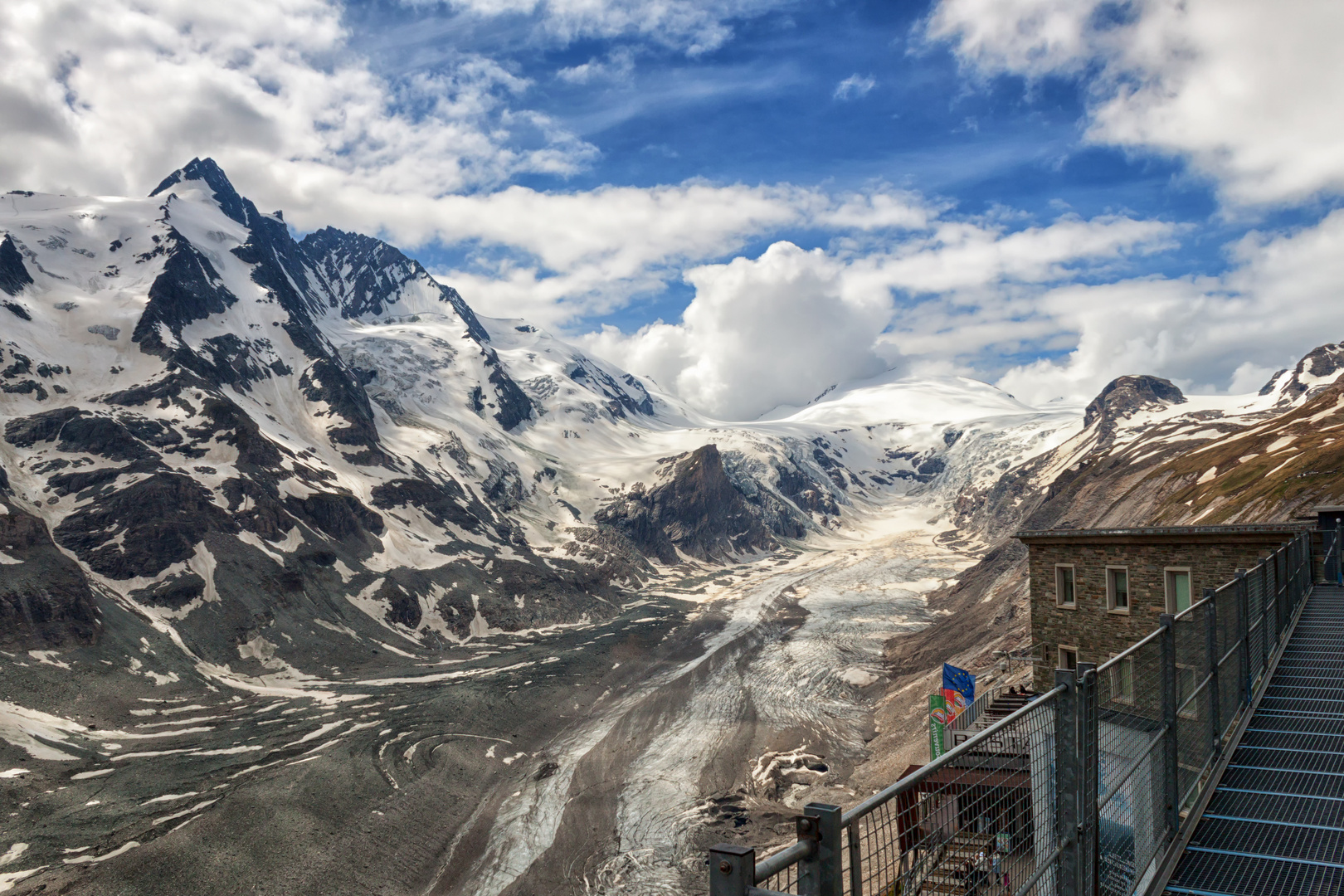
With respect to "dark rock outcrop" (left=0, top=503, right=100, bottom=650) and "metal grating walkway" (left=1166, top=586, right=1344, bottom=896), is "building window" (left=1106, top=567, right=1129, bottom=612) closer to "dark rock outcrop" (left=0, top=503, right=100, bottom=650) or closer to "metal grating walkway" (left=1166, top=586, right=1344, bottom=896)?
"metal grating walkway" (left=1166, top=586, right=1344, bottom=896)

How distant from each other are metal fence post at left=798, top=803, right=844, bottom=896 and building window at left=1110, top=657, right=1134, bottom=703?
13.5ft

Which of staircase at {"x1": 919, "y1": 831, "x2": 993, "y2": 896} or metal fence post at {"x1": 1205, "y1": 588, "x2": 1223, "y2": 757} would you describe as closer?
staircase at {"x1": 919, "y1": 831, "x2": 993, "y2": 896}

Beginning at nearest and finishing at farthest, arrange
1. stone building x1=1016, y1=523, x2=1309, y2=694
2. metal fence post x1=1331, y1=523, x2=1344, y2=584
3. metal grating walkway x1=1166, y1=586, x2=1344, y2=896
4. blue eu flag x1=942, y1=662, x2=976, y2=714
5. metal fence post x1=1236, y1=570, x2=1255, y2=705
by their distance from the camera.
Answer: metal grating walkway x1=1166, y1=586, x2=1344, y2=896 → metal fence post x1=1236, y1=570, x2=1255, y2=705 → stone building x1=1016, y1=523, x2=1309, y2=694 → metal fence post x1=1331, y1=523, x2=1344, y2=584 → blue eu flag x1=942, y1=662, x2=976, y2=714

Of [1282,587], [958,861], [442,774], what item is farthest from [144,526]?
A: [958,861]

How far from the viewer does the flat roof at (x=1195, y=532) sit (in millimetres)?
26016

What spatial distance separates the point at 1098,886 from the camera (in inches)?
271

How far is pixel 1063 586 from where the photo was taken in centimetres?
3189

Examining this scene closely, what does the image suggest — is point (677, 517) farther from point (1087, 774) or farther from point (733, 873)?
point (733, 873)

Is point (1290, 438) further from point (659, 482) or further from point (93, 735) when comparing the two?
point (659, 482)

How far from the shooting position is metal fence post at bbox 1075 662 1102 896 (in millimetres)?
6301

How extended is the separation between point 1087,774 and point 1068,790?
0.27 m

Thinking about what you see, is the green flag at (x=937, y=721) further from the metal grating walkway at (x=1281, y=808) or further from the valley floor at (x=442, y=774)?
the metal grating walkway at (x=1281, y=808)

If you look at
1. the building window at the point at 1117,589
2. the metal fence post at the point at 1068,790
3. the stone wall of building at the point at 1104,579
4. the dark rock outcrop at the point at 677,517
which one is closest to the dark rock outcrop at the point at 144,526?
the stone wall of building at the point at 1104,579

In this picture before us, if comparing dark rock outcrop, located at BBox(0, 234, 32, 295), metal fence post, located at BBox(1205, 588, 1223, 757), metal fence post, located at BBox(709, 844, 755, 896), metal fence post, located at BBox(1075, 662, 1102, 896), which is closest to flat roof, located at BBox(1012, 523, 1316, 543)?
metal fence post, located at BBox(1205, 588, 1223, 757)
